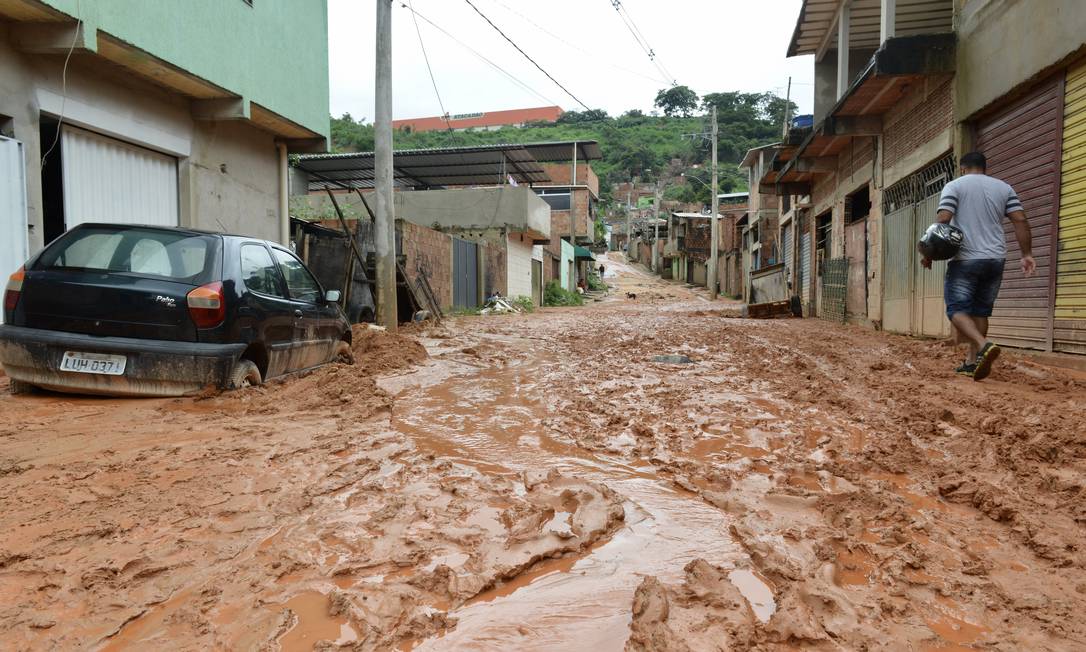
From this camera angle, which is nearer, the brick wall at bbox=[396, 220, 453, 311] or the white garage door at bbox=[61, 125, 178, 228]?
the white garage door at bbox=[61, 125, 178, 228]

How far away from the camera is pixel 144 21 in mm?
6465

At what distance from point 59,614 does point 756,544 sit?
2.07 m

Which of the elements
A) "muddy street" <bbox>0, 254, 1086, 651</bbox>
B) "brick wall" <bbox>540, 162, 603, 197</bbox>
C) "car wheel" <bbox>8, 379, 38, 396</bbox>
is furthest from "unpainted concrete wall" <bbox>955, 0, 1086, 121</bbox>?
"brick wall" <bbox>540, 162, 603, 197</bbox>

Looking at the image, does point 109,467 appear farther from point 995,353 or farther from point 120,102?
point 120,102

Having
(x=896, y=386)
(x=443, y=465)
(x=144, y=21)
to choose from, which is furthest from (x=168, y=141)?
(x=896, y=386)

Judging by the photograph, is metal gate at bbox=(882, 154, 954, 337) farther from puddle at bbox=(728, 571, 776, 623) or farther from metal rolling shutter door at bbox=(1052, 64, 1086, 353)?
puddle at bbox=(728, 571, 776, 623)

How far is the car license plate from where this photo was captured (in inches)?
156

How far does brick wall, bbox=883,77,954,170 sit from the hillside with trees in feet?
139

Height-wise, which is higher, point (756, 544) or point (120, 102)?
point (120, 102)

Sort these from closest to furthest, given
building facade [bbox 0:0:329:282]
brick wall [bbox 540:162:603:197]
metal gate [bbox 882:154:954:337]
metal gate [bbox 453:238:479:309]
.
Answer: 1. building facade [bbox 0:0:329:282]
2. metal gate [bbox 882:154:954:337]
3. metal gate [bbox 453:238:479:309]
4. brick wall [bbox 540:162:603:197]

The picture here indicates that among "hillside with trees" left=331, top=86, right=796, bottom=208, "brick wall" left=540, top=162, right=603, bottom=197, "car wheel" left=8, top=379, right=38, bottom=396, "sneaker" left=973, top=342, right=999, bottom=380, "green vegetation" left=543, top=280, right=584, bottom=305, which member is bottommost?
"car wheel" left=8, top=379, right=38, bottom=396

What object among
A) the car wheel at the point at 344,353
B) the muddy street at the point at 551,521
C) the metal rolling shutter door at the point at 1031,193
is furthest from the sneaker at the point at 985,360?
the car wheel at the point at 344,353

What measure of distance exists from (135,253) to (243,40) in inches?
201

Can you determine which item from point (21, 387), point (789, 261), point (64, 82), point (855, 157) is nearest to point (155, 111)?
point (64, 82)
